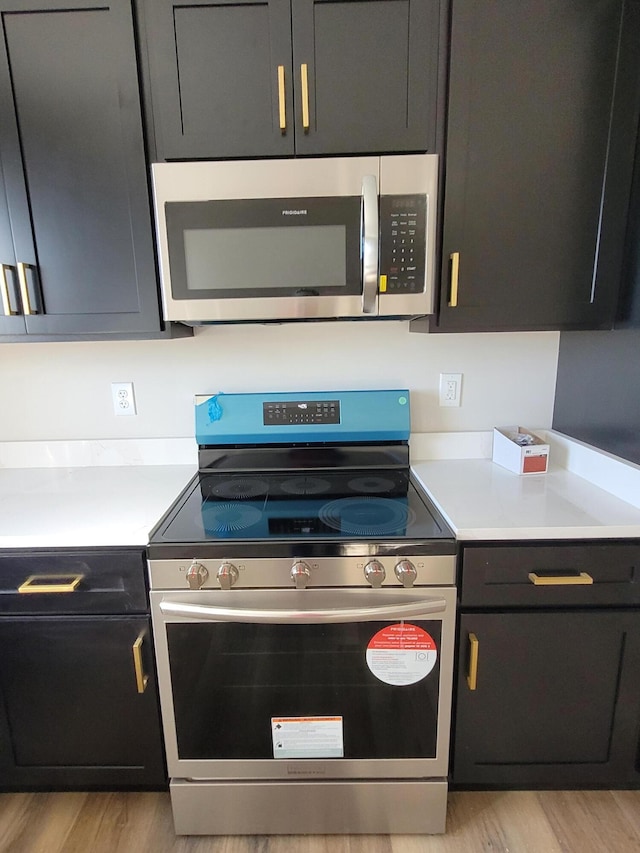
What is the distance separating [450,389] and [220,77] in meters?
1.15

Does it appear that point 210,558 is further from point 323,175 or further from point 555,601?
point 323,175

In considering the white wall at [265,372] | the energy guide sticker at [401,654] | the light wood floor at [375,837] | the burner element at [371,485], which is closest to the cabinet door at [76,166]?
the white wall at [265,372]

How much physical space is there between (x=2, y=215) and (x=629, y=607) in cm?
197

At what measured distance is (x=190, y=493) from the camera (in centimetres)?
138

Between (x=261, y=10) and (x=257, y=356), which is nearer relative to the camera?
(x=261, y=10)

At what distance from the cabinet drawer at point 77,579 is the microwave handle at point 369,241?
0.88m

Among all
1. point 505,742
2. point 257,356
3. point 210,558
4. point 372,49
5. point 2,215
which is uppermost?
point 372,49

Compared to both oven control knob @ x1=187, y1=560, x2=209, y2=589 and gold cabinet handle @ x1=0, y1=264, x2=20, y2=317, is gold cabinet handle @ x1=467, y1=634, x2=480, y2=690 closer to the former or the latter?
oven control knob @ x1=187, y1=560, x2=209, y2=589

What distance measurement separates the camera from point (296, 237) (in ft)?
3.84

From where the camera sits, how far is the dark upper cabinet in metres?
1.10

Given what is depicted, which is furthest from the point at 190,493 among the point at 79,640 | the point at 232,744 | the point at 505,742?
the point at 505,742

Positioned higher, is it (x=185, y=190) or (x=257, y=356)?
(x=185, y=190)

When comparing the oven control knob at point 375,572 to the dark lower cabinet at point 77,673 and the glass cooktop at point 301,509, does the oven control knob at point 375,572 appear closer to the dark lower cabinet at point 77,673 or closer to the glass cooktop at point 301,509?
the glass cooktop at point 301,509

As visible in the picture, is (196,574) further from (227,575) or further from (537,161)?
(537,161)
